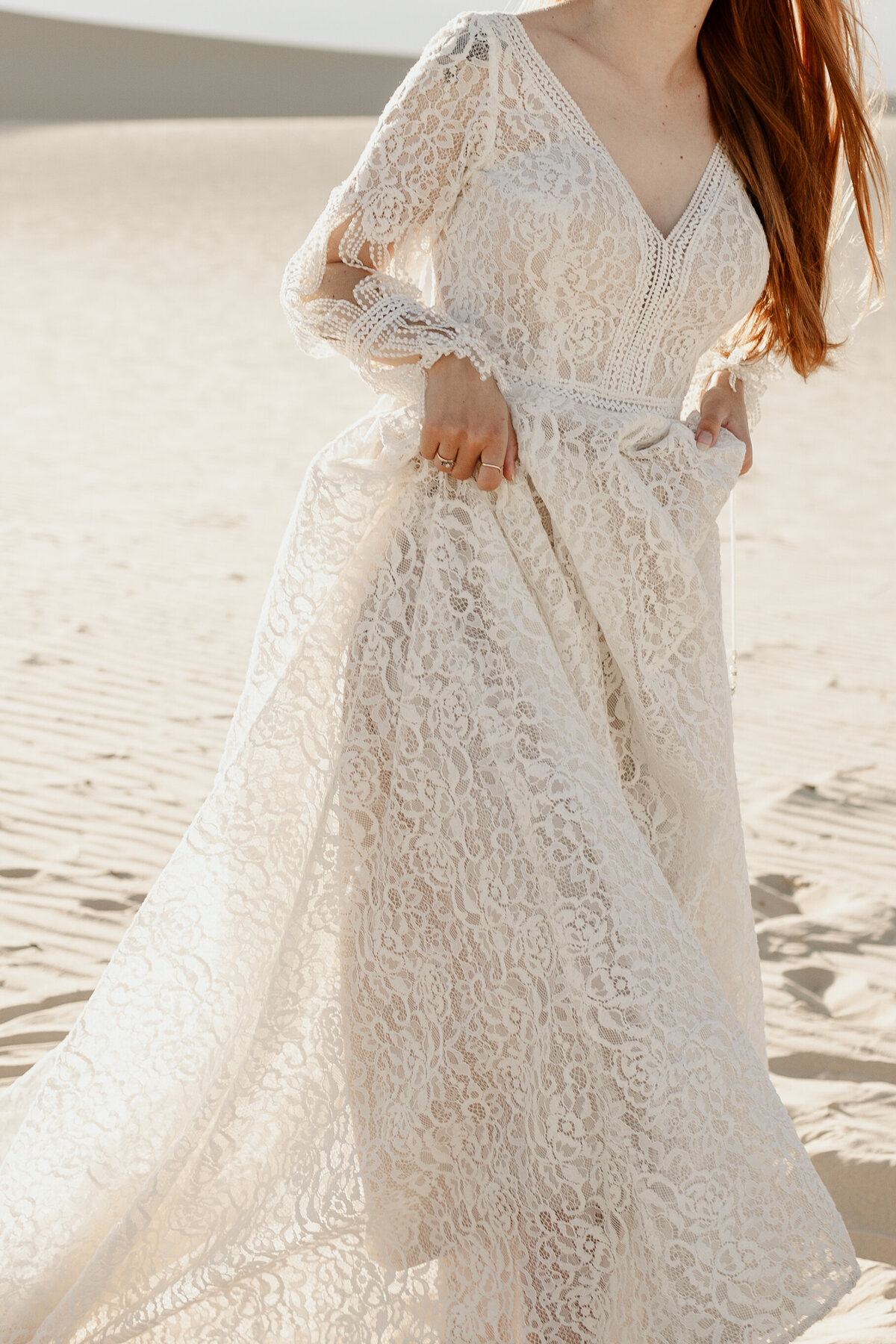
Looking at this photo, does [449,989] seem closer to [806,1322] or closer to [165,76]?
[806,1322]

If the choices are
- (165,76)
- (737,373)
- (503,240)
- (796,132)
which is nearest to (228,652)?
(737,373)

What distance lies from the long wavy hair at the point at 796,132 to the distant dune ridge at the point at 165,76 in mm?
50643

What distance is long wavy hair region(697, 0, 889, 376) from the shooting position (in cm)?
245

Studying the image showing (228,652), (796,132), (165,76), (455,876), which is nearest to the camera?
(455,876)

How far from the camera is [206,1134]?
214 centimetres

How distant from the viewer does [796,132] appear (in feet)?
8.28

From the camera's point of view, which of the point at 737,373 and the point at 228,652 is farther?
the point at 228,652

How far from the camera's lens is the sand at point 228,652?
3.56 meters

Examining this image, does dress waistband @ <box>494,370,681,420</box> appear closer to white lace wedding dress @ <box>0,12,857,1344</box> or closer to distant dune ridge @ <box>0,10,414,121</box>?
white lace wedding dress @ <box>0,12,857,1344</box>

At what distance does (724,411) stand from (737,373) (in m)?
0.18

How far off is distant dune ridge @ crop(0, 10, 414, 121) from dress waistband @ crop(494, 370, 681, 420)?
51036mm

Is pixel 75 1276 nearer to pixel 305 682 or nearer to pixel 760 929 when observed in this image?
pixel 305 682

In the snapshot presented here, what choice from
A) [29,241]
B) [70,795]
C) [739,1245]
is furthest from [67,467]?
[29,241]

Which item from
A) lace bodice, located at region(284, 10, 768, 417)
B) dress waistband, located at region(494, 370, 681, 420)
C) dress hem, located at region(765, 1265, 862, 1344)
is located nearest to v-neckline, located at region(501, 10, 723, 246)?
lace bodice, located at region(284, 10, 768, 417)
